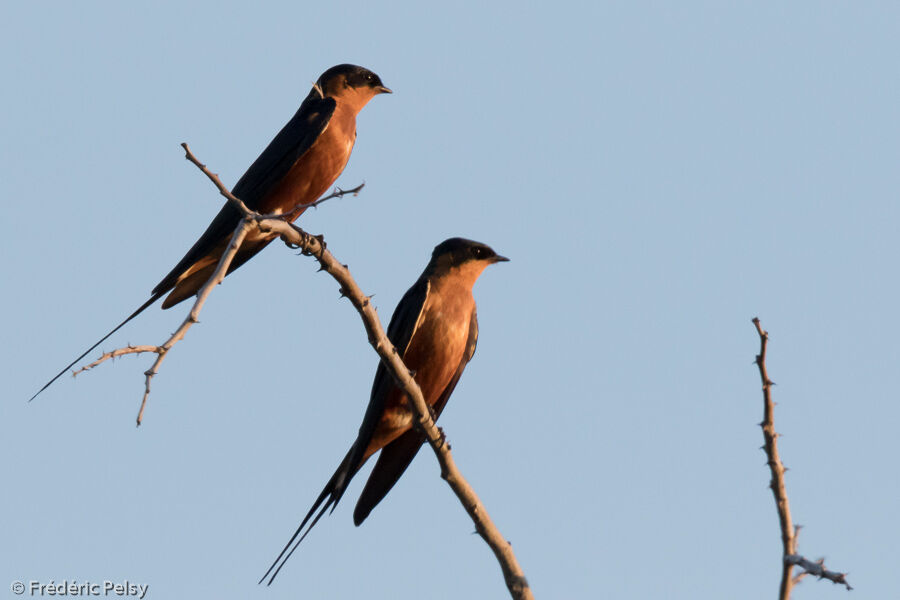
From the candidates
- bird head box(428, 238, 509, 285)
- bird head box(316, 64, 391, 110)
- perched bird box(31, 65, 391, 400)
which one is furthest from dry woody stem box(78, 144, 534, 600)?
bird head box(316, 64, 391, 110)

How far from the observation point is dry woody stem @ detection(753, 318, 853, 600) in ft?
10.9

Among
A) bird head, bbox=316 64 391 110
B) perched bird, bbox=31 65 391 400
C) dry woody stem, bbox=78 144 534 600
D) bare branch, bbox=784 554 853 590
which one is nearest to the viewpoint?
bare branch, bbox=784 554 853 590

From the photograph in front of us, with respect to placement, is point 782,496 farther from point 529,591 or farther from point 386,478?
point 386,478

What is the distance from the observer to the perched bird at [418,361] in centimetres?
688

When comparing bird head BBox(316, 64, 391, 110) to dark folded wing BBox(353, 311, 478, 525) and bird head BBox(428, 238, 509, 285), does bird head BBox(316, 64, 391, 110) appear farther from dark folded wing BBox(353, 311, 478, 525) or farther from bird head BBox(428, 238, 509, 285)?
dark folded wing BBox(353, 311, 478, 525)

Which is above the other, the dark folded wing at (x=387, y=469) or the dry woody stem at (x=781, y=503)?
the dark folded wing at (x=387, y=469)

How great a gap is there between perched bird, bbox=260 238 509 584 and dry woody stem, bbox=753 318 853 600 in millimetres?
3306

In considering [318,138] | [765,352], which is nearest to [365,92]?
[318,138]

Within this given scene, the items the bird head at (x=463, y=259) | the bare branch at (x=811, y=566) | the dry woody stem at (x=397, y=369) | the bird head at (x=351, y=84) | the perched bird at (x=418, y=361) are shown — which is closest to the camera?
the bare branch at (x=811, y=566)

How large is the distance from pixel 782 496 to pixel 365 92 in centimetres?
617

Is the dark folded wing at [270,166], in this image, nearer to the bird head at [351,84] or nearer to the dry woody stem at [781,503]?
the bird head at [351,84]

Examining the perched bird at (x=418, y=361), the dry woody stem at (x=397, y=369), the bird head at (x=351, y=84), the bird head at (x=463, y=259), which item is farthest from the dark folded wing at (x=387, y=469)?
the bird head at (x=351, y=84)

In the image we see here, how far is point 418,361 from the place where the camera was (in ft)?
23.6

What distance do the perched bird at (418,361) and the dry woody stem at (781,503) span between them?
3.31m
